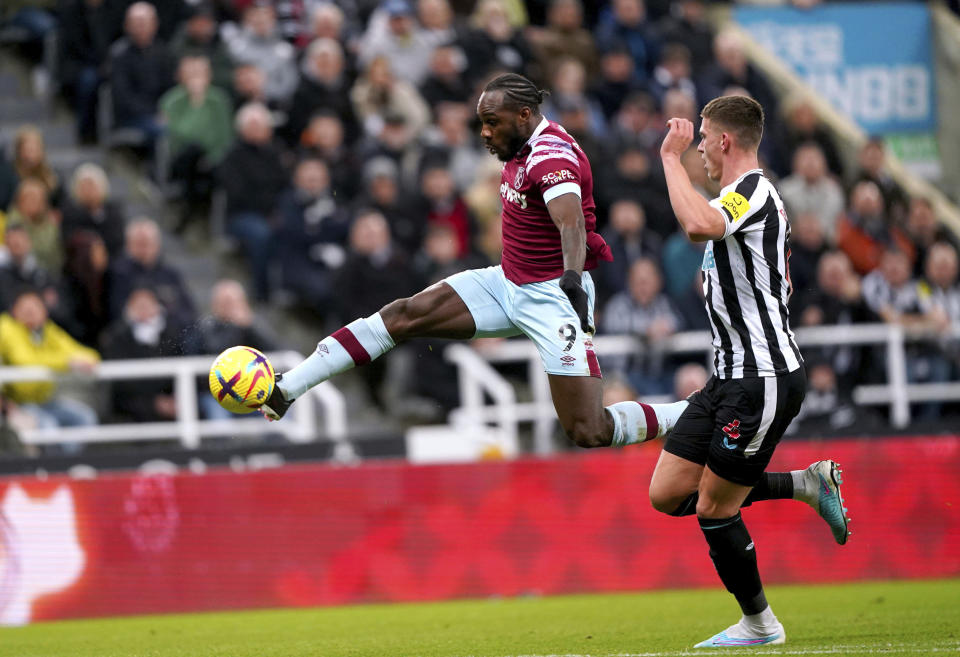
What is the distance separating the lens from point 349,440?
12.2 m

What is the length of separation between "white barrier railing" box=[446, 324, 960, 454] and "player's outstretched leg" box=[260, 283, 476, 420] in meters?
4.32

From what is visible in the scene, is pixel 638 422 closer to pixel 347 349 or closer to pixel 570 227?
pixel 570 227

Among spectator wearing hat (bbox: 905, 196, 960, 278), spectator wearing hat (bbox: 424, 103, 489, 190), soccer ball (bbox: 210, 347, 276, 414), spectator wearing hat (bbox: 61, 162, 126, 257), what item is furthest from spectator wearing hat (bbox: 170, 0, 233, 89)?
soccer ball (bbox: 210, 347, 276, 414)

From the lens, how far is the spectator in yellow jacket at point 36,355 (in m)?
12.2

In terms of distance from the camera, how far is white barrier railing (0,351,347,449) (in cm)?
1188

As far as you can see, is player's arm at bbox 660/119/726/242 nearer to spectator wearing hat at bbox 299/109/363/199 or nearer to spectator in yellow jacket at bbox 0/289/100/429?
spectator in yellow jacket at bbox 0/289/100/429

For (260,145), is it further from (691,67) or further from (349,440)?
(691,67)

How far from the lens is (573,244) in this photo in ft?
24.6

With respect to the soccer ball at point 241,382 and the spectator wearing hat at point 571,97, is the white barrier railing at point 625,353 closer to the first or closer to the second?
the spectator wearing hat at point 571,97

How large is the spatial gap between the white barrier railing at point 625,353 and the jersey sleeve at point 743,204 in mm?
5467

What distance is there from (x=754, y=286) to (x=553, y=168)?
4.05 feet

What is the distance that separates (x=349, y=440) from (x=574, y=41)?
642 centimetres

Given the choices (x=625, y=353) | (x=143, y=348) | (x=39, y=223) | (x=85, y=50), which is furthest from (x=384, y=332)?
(x=85, y=50)

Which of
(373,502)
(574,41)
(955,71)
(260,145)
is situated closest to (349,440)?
(373,502)
